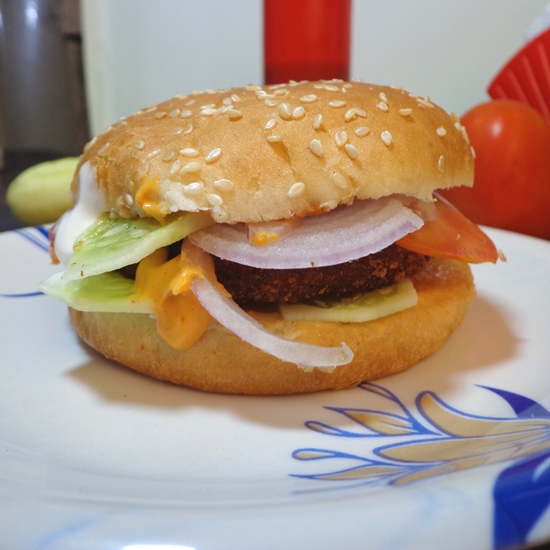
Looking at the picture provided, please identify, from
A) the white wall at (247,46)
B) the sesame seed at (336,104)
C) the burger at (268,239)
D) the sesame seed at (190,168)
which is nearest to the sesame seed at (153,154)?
the burger at (268,239)

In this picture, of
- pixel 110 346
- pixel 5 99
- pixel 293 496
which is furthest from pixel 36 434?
pixel 5 99

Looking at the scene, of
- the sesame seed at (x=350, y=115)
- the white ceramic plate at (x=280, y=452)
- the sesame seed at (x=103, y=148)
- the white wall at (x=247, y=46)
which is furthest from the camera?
the white wall at (x=247, y=46)

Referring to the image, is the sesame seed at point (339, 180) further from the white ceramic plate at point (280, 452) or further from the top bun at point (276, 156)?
the white ceramic plate at point (280, 452)

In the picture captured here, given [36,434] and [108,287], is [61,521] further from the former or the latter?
[108,287]

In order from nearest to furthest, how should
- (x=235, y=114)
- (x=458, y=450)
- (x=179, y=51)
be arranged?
(x=458, y=450), (x=235, y=114), (x=179, y=51)

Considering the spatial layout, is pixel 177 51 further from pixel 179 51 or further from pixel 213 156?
pixel 213 156

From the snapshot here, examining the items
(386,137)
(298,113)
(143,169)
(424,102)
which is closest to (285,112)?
(298,113)
